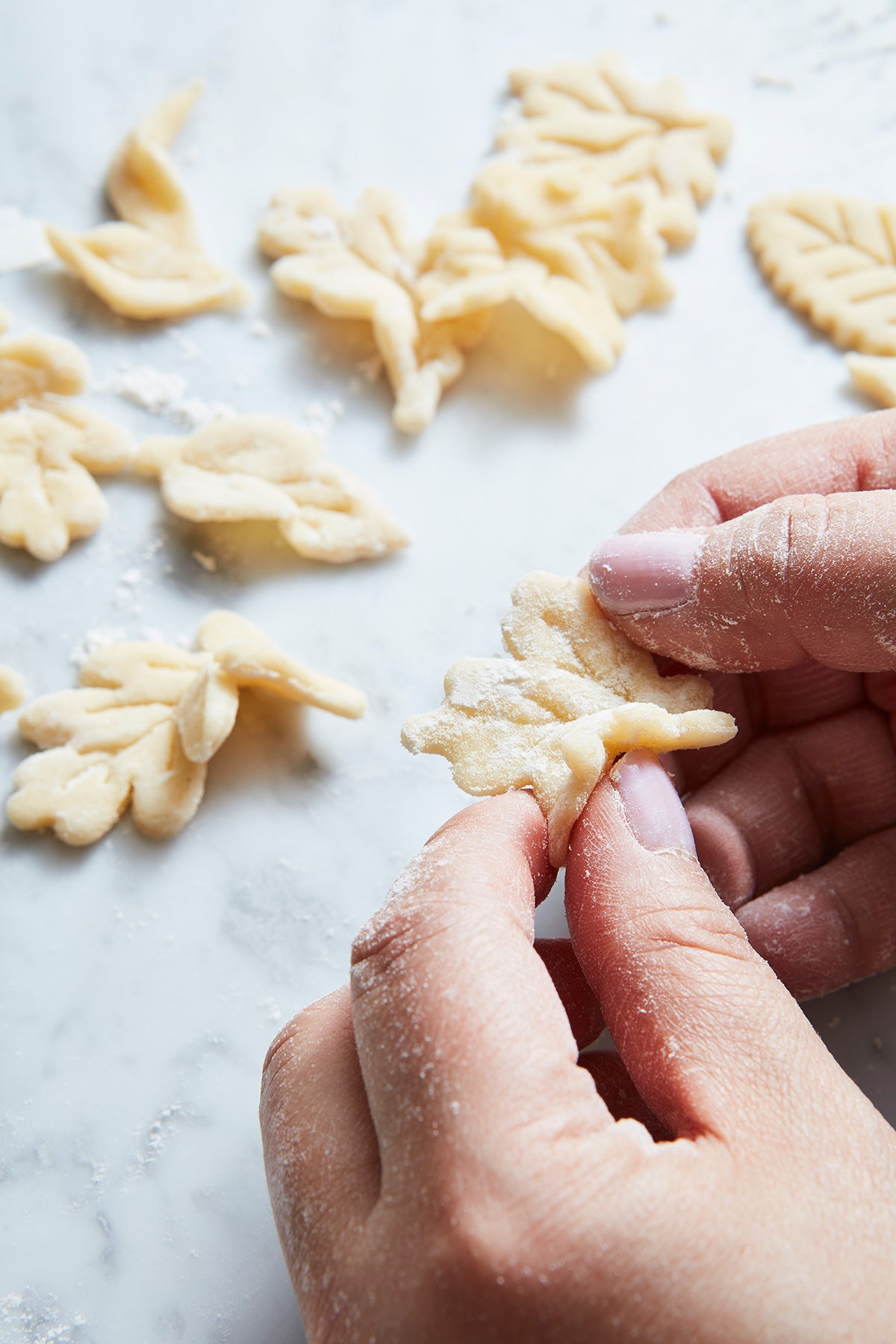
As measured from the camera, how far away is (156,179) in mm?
1519

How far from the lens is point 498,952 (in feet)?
2.52

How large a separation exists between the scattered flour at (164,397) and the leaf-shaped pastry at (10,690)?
0.42m

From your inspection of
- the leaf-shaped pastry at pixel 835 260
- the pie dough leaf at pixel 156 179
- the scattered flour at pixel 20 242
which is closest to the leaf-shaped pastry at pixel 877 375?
the leaf-shaped pastry at pixel 835 260

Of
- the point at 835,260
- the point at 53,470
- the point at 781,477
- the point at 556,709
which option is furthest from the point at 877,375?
the point at 53,470

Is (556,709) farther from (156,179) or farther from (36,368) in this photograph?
(156,179)

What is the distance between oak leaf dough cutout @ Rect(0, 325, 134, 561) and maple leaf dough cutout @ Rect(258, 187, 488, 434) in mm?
336

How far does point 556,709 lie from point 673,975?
0.26 metres

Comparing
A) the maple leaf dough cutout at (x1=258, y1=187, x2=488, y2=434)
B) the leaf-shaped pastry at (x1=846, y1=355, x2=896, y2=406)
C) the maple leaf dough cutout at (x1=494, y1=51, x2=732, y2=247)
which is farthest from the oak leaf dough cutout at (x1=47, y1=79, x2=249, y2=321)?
the leaf-shaped pastry at (x1=846, y1=355, x2=896, y2=406)

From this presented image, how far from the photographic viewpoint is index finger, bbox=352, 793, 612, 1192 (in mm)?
706

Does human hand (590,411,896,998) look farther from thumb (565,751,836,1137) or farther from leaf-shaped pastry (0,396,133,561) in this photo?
leaf-shaped pastry (0,396,133,561)

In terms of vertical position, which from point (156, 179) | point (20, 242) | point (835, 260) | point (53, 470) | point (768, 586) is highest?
point (835, 260)

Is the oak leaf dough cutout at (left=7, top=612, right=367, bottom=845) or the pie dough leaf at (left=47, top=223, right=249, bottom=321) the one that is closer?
the oak leaf dough cutout at (left=7, top=612, right=367, bottom=845)

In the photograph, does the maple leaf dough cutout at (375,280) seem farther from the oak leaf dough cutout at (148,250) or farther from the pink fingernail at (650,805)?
the pink fingernail at (650,805)

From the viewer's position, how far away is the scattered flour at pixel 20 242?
1.53 m
